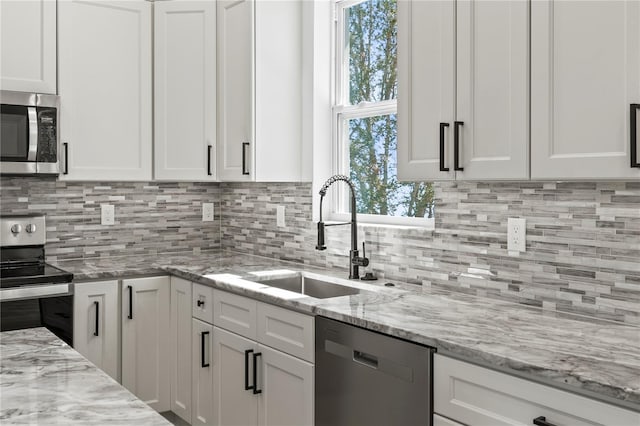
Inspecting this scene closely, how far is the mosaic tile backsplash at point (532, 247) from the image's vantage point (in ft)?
6.78

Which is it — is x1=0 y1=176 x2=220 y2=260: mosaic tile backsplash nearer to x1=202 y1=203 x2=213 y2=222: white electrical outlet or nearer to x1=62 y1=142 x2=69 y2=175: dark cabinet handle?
x1=202 y1=203 x2=213 y2=222: white electrical outlet

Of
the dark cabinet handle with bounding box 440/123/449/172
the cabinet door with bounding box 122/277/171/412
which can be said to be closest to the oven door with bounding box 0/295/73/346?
the cabinet door with bounding box 122/277/171/412

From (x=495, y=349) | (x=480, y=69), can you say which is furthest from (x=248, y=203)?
(x=495, y=349)

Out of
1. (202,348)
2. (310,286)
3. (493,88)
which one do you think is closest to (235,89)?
(310,286)

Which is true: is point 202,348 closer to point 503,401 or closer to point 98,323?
point 98,323

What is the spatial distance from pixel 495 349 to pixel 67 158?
104 inches

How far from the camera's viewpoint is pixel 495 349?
1.71 metres

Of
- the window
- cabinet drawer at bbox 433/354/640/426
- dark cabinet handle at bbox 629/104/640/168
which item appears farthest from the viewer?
the window

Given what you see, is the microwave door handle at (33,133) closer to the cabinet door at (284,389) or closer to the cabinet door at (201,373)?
the cabinet door at (201,373)

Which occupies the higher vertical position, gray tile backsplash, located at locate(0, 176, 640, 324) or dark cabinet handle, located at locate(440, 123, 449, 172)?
dark cabinet handle, located at locate(440, 123, 449, 172)

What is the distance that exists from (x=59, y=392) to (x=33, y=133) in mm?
2305

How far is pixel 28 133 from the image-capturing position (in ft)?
10.6

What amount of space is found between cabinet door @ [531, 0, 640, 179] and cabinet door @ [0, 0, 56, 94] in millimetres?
2536

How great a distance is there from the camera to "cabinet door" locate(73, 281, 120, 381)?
3223mm
